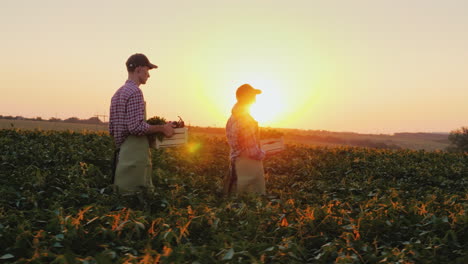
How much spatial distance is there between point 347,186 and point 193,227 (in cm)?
778

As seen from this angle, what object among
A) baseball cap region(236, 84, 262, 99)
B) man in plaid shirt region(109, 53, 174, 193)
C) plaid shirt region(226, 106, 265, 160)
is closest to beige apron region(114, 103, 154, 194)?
man in plaid shirt region(109, 53, 174, 193)

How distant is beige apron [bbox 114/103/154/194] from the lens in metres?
5.79

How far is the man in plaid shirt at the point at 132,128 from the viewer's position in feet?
18.5

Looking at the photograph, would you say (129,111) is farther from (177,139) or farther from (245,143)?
(245,143)

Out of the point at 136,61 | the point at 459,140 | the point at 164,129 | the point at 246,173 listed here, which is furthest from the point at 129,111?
the point at 459,140

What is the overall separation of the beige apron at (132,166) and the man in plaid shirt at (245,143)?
5.71 feet

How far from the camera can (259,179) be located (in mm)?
7211

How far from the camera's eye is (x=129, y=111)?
5645mm

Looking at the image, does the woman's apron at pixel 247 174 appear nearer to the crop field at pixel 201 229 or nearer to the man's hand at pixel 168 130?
the crop field at pixel 201 229

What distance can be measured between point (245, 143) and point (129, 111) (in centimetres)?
212

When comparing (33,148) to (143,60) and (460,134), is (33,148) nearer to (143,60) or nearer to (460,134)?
(143,60)

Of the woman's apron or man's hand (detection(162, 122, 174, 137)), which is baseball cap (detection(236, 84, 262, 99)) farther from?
man's hand (detection(162, 122, 174, 137))

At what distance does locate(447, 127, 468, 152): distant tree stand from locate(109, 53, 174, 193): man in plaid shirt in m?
34.2

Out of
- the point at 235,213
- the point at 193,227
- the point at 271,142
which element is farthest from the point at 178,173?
the point at 193,227
